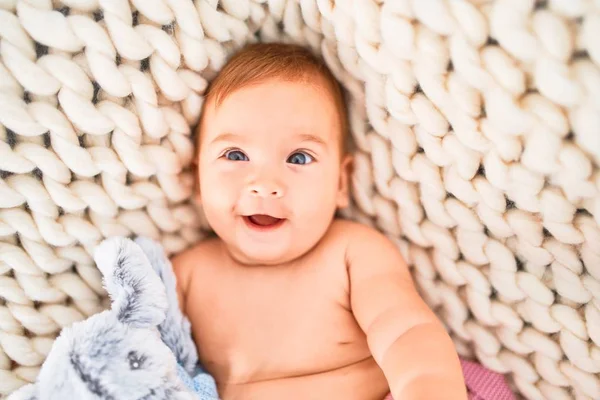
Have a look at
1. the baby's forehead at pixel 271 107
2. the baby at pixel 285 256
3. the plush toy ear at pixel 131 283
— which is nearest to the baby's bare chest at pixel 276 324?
the baby at pixel 285 256

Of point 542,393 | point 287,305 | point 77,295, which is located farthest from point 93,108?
point 542,393

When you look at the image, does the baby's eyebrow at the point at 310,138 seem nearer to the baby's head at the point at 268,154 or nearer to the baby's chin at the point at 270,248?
the baby's head at the point at 268,154

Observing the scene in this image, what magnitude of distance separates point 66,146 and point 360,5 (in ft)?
1.37

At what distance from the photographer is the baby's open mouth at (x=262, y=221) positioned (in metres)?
0.87

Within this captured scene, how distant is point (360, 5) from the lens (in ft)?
2.48

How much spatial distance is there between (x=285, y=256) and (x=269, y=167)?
0.14 metres

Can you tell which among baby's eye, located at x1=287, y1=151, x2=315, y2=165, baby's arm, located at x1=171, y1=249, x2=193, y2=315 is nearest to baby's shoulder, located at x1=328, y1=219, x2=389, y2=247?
baby's eye, located at x1=287, y1=151, x2=315, y2=165

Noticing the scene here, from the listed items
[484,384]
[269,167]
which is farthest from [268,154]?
[484,384]

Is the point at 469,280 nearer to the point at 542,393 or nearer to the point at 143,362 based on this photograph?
the point at 542,393

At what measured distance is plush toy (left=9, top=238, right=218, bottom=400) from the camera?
2.29ft

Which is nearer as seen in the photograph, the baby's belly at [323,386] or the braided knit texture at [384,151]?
the braided knit texture at [384,151]

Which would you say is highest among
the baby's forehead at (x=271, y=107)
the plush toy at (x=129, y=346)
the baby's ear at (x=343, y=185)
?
the baby's forehead at (x=271, y=107)

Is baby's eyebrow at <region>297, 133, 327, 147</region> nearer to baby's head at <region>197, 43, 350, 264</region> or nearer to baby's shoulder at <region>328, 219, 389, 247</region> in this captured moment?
baby's head at <region>197, 43, 350, 264</region>

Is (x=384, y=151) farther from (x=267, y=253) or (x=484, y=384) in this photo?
(x=484, y=384)
